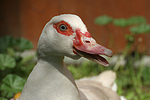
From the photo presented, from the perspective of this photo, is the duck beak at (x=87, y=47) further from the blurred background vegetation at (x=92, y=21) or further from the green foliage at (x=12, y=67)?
the blurred background vegetation at (x=92, y=21)

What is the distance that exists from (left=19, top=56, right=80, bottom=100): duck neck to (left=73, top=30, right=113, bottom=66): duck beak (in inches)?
6.6

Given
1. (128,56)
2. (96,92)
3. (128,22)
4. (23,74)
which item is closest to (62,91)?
(96,92)

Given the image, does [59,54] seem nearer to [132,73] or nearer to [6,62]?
[6,62]

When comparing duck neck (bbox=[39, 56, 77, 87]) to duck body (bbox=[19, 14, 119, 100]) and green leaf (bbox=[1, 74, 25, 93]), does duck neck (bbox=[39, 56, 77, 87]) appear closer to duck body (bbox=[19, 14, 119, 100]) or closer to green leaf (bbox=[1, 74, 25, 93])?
duck body (bbox=[19, 14, 119, 100])

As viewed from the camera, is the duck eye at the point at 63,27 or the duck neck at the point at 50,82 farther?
the duck neck at the point at 50,82

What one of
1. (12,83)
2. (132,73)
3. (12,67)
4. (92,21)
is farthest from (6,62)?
(92,21)

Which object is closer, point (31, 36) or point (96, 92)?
point (96, 92)

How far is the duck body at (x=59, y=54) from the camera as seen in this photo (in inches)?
42.9

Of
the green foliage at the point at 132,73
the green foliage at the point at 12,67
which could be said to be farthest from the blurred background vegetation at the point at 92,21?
the green foliage at the point at 12,67

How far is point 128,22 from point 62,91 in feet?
5.74

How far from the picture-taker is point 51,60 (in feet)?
3.99

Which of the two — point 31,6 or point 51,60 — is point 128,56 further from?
point 51,60

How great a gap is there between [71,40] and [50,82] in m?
0.27

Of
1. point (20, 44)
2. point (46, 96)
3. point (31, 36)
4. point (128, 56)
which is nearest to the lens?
point (46, 96)
